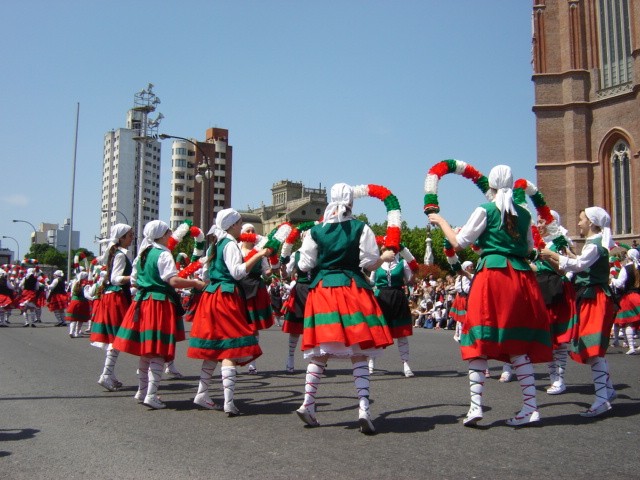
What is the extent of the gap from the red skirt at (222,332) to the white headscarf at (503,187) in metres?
2.82

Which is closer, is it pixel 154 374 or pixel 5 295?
pixel 154 374

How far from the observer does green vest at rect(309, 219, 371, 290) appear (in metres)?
6.05

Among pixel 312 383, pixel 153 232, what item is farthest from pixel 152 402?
pixel 312 383

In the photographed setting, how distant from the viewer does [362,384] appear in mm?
5766

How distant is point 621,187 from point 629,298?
2646cm

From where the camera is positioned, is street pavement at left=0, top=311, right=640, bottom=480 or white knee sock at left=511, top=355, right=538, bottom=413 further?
white knee sock at left=511, top=355, right=538, bottom=413

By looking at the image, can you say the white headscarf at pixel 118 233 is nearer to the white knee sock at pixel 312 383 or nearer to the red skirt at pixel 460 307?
the white knee sock at pixel 312 383

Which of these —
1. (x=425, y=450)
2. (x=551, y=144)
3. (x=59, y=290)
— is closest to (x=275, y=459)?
(x=425, y=450)

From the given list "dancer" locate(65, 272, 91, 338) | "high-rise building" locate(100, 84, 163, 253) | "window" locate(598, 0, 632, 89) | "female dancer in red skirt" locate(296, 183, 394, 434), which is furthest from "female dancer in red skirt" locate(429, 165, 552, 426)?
"high-rise building" locate(100, 84, 163, 253)

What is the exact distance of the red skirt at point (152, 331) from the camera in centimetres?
712

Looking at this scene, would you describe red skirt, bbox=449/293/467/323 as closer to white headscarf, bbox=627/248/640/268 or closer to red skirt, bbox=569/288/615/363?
white headscarf, bbox=627/248/640/268

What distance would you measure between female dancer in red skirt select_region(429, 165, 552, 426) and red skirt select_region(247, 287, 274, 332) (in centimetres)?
433

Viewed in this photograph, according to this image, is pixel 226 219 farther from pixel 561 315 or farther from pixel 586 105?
pixel 586 105

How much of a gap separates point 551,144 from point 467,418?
37381mm
